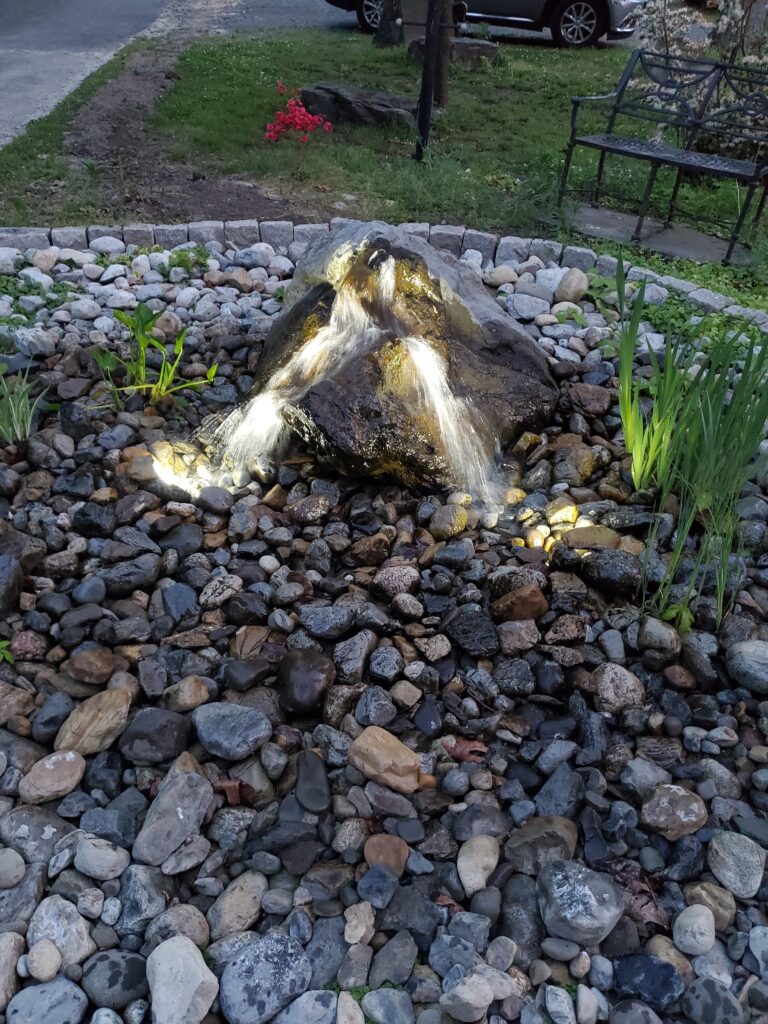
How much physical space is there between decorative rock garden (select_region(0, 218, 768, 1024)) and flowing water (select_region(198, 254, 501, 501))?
4.3 inches

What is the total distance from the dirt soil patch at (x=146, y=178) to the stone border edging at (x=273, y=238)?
0.35m

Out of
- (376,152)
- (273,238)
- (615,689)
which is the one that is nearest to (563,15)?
(376,152)

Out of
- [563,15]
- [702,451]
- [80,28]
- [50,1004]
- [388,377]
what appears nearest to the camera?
[50,1004]

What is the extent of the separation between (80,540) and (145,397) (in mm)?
933

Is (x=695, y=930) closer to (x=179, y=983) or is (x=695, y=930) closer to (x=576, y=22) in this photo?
(x=179, y=983)

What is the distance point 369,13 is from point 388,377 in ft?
35.9

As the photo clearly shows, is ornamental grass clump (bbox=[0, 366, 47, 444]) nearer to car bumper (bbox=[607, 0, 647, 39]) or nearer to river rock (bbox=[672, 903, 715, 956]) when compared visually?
river rock (bbox=[672, 903, 715, 956])

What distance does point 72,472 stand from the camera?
Result: 3.20m

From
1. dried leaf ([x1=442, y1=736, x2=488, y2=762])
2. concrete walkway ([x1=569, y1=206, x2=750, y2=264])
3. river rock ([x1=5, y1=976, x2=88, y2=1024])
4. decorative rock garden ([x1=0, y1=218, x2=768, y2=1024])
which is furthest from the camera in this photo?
concrete walkway ([x1=569, y1=206, x2=750, y2=264])

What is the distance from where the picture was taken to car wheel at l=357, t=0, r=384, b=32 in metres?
11.9

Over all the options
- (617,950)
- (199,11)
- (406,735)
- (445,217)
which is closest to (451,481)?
(406,735)

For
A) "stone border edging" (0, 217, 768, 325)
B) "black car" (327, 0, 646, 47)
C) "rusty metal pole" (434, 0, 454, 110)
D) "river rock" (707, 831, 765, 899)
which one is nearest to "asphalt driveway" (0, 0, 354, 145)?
"black car" (327, 0, 646, 47)

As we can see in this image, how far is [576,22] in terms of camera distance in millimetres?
12156

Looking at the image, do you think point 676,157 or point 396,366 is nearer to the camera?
point 396,366
